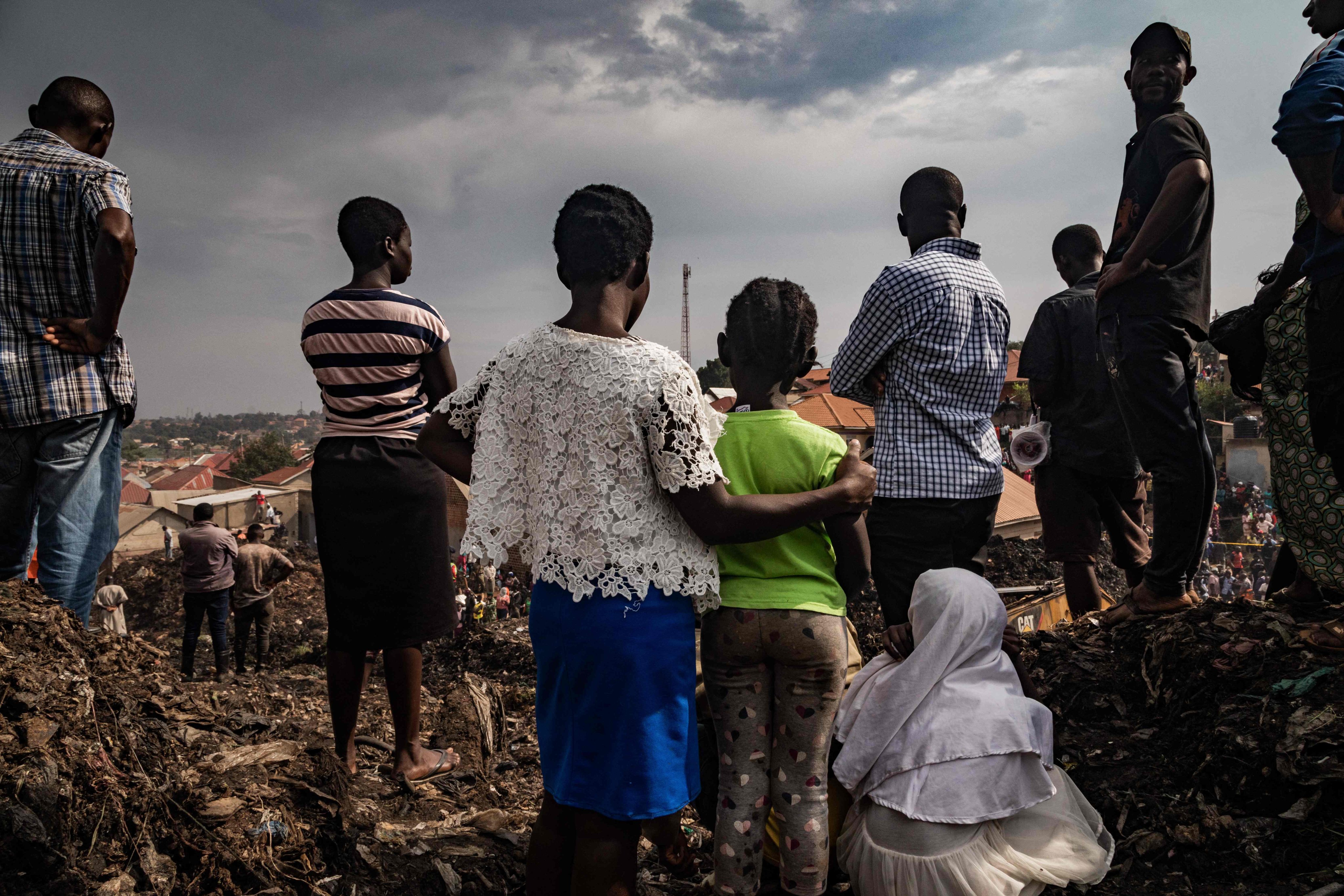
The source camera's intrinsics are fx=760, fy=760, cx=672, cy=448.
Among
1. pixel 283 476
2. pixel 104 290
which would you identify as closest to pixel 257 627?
pixel 104 290

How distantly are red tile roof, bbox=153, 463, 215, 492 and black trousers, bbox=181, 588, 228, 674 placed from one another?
43.6 meters

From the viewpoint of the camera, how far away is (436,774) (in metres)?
3.05

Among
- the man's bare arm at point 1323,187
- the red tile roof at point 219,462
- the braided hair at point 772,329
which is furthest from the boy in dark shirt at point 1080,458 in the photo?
the red tile roof at point 219,462

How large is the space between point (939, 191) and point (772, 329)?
1.08m

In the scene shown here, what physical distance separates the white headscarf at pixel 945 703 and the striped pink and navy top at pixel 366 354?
1849mm

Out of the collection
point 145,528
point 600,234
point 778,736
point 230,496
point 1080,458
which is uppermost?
point 600,234

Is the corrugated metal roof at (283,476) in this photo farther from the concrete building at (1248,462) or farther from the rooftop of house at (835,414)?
the concrete building at (1248,462)

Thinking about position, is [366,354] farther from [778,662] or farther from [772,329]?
[778,662]

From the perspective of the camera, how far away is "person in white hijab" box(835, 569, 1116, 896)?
208 centimetres

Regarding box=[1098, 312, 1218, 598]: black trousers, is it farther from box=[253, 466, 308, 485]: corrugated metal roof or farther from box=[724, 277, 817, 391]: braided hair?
box=[253, 466, 308, 485]: corrugated metal roof

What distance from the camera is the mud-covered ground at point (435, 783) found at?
6.70 feet

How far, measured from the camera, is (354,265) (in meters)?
2.98

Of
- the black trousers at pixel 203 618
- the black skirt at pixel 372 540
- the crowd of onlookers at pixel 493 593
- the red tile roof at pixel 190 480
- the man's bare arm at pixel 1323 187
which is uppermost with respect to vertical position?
the man's bare arm at pixel 1323 187

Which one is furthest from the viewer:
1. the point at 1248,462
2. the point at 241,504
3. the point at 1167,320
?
the point at 1248,462
